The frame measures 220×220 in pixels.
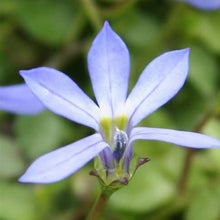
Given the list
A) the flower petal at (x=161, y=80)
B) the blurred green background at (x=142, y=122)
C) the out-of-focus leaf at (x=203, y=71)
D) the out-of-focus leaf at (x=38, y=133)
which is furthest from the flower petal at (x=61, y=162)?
the out-of-focus leaf at (x=203, y=71)

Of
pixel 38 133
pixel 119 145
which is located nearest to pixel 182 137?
pixel 119 145

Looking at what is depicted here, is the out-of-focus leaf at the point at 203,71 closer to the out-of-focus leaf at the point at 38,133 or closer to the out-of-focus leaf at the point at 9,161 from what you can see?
the out-of-focus leaf at the point at 38,133

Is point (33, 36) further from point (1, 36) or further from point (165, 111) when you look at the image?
point (165, 111)

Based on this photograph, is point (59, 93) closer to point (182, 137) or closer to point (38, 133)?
point (182, 137)

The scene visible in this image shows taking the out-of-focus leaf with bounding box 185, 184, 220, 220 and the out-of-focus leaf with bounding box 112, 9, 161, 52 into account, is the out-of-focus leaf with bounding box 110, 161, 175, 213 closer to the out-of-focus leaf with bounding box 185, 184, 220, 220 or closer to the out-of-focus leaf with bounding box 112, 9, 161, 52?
the out-of-focus leaf with bounding box 185, 184, 220, 220

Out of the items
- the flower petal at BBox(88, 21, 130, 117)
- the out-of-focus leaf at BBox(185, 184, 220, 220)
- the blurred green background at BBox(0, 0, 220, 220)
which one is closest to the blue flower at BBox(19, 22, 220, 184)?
the flower petal at BBox(88, 21, 130, 117)
